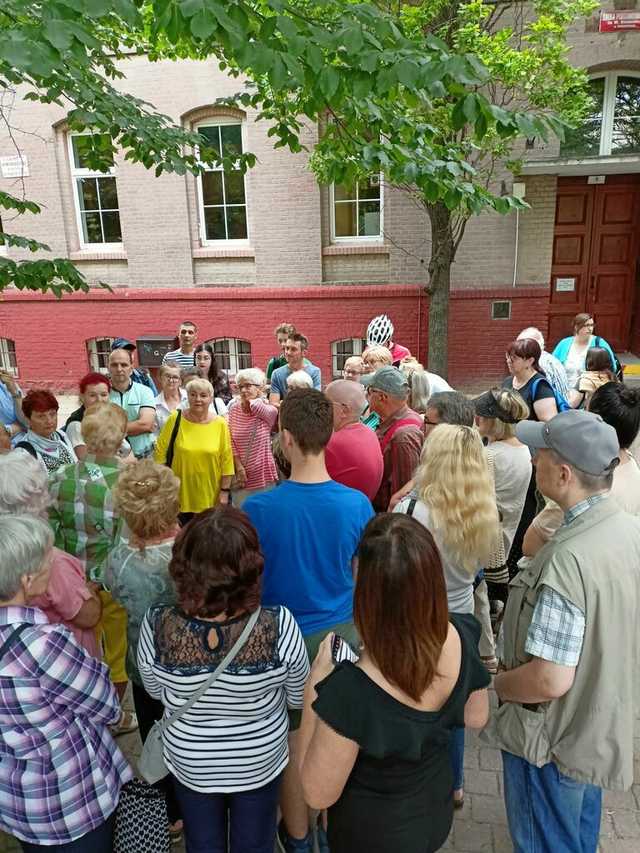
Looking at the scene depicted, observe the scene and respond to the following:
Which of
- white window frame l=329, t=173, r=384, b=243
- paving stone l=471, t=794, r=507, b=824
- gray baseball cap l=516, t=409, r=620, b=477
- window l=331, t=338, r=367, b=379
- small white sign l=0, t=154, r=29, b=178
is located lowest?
paving stone l=471, t=794, r=507, b=824

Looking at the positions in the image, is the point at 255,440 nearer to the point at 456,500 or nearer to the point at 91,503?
the point at 91,503

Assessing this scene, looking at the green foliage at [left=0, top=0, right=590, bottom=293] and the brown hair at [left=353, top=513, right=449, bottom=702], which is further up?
the green foliage at [left=0, top=0, right=590, bottom=293]

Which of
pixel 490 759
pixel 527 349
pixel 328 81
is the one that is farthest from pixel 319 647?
pixel 527 349

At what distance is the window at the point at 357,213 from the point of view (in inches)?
426

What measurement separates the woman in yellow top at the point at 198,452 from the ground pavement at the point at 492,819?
2.24 m

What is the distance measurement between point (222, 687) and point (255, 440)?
9.86 feet

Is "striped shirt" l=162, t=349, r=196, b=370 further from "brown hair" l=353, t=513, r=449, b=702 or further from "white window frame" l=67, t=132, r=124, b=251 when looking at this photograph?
"white window frame" l=67, t=132, r=124, b=251

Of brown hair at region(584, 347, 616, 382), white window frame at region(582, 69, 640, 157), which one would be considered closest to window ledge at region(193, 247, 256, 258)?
white window frame at region(582, 69, 640, 157)

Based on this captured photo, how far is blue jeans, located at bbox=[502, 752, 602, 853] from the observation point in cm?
216

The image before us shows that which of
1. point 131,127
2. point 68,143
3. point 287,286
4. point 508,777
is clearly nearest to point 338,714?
point 508,777

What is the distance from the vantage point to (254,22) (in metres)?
2.69

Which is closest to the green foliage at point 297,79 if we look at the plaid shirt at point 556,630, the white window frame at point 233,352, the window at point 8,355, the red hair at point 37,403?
the red hair at point 37,403

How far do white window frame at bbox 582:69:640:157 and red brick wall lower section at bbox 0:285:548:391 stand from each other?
2.60 m

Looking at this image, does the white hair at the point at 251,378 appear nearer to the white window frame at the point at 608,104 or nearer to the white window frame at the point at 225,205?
the white window frame at the point at 225,205
